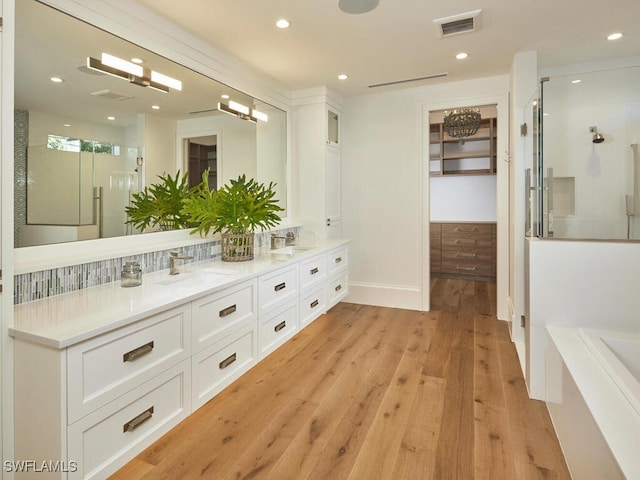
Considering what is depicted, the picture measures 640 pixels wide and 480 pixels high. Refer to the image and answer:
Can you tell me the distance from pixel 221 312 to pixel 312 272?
46.7 inches

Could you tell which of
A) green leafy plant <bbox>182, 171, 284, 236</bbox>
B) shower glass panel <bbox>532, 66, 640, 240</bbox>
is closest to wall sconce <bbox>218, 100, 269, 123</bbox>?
green leafy plant <bbox>182, 171, 284, 236</bbox>

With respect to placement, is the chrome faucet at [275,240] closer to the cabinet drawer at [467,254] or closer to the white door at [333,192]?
the white door at [333,192]

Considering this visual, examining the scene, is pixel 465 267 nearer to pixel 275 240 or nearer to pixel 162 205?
pixel 275 240

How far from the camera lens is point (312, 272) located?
302 cm

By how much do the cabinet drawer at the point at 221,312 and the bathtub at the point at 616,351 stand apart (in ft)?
5.69

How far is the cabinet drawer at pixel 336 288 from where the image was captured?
3377 millimetres

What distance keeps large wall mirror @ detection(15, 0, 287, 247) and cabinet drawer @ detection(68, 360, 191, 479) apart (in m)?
0.88

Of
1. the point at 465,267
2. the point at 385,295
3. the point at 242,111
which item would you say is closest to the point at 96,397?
the point at 242,111

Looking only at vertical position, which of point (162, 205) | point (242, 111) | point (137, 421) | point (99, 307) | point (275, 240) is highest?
point (242, 111)

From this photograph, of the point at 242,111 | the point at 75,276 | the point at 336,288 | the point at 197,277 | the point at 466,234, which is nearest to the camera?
the point at 75,276

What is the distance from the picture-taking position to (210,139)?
2.91m

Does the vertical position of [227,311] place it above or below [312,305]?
above

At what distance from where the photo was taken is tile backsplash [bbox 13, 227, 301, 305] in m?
1.59

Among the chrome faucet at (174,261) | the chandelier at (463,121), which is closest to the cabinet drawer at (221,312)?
the chrome faucet at (174,261)
